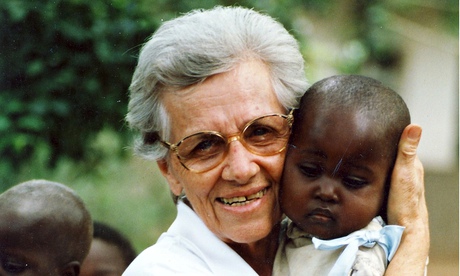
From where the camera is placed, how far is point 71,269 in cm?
371

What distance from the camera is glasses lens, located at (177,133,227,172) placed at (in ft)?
8.96

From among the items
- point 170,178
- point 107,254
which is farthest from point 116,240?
point 170,178

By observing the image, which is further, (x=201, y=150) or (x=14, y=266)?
(x=14, y=266)

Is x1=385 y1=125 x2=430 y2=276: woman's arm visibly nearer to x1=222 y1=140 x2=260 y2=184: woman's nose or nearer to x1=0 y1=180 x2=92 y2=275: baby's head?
x1=222 y1=140 x2=260 y2=184: woman's nose

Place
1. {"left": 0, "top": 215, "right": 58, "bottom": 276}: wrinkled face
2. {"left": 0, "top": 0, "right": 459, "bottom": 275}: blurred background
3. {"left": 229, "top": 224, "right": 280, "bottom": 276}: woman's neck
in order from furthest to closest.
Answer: {"left": 0, "top": 0, "right": 459, "bottom": 275}: blurred background, {"left": 0, "top": 215, "right": 58, "bottom": 276}: wrinkled face, {"left": 229, "top": 224, "right": 280, "bottom": 276}: woman's neck

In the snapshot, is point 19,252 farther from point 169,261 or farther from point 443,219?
point 443,219

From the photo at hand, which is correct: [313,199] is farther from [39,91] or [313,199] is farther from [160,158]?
[39,91]

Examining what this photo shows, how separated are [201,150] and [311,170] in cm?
41

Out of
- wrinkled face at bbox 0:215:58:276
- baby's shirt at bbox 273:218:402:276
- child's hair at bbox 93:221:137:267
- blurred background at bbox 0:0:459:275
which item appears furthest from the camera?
blurred background at bbox 0:0:459:275

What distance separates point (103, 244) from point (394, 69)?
761 centimetres

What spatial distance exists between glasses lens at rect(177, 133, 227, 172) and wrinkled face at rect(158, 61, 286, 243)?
24 millimetres

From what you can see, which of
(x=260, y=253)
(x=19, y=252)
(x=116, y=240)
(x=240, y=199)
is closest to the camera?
(x=240, y=199)

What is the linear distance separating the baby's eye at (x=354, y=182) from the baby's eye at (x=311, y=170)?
0.10 meters

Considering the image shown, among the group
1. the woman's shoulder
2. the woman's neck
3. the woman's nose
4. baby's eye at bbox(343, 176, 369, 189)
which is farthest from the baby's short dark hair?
the woman's shoulder
